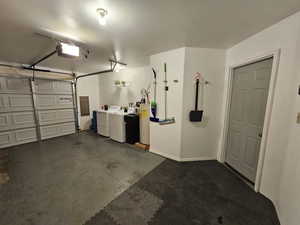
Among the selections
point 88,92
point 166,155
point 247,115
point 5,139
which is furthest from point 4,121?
point 247,115

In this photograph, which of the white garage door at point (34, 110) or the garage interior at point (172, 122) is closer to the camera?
the garage interior at point (172, 122)

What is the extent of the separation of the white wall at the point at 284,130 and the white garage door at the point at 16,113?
582cm

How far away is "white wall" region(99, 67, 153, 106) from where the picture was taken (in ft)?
13.7

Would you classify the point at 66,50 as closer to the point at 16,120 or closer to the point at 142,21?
the point at 142,21

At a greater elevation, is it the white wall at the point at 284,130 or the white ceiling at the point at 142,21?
the white ceiling at the point at 142,21

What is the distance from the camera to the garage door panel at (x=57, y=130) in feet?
13.8

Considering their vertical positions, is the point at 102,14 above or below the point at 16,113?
above

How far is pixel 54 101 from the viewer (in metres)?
4.37

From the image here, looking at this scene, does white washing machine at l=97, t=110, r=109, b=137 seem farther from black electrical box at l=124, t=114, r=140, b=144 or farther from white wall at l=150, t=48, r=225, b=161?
white wall at l=150, t=48, r=225, b=161

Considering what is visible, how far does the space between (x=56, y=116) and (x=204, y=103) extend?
4876 millimetres

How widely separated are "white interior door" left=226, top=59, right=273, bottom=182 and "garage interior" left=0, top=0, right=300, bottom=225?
18 millimetres

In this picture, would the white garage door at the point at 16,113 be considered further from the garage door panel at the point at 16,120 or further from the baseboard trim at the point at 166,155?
the baseboard trim at the point at 166,155

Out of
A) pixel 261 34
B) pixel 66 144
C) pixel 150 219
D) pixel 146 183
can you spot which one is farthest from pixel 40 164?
pixel 261 34

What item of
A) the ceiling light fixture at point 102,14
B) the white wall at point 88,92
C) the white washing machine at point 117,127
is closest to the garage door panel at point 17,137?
the white wall at point 88,92
